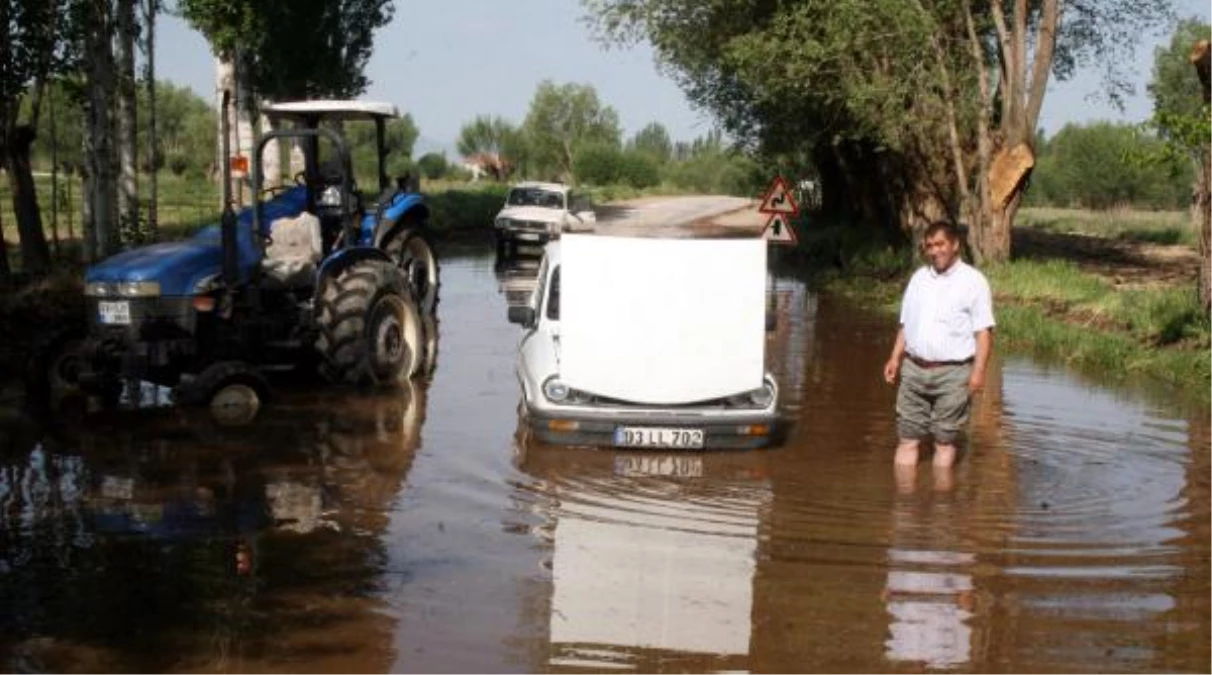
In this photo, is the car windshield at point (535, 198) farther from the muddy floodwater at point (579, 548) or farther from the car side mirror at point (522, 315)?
the car side mirror at point (522, 315)

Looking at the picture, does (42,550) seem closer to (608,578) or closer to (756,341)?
(608,578)

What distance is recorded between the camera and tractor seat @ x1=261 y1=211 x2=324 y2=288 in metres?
12.6

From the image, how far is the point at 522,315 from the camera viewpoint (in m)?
11.5

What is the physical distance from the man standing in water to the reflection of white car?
2522 centimetres

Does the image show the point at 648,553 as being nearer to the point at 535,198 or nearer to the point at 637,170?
the point at 535,198

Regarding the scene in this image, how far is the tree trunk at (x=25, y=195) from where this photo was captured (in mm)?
18203

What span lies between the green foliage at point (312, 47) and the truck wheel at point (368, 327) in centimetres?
1685

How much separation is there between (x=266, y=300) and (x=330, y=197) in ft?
5.97

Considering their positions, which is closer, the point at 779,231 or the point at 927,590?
the point at 927,590

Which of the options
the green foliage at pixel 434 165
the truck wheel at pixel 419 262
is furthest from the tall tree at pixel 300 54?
the green foliage at pixel 434 165

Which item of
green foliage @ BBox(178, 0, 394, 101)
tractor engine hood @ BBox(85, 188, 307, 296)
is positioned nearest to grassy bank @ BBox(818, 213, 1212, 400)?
tractor engine hood @ BBox(85, 188, 307, 296)

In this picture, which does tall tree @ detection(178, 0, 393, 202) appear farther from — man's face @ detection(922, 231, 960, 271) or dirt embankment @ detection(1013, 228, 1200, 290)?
man's face @ detection(922, 231, 960, 271)

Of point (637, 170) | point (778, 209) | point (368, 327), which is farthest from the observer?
point (637, 170)

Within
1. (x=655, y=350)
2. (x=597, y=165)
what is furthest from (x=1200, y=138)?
(x=597, y=165)
